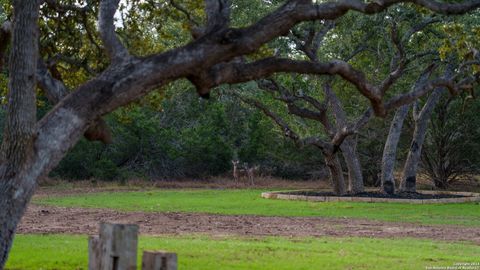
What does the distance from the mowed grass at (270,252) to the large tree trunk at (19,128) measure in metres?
2.57

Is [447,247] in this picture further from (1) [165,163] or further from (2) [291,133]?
(1) [165,163]

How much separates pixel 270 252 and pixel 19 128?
500cm

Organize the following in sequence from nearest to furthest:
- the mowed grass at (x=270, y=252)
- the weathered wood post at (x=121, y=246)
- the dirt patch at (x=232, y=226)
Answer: the weathered wood post at (x=121, y=246) → the mowed grass at (x=270, y=252) → the dirt patch at (x=232, y=226)

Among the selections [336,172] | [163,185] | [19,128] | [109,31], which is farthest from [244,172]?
[19,128]

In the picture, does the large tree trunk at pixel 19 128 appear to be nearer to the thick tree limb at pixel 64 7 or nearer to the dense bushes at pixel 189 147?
the thick tree limb at pixel 64 7

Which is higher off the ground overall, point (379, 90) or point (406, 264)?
point (379, 90)

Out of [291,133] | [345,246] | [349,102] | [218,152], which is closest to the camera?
[345,246]

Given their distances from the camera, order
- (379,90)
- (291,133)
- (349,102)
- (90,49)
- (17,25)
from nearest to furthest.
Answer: (17,25), (379,90), (90,49), (291,133), (349,102)

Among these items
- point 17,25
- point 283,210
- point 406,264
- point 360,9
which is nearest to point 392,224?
point 283,210

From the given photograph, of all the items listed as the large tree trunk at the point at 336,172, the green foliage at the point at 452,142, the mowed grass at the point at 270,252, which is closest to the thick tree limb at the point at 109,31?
the mowed grass at the point at 270,252

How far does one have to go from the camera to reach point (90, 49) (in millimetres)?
14758

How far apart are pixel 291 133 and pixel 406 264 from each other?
609 inches

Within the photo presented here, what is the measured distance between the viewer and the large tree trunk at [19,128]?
848 cm

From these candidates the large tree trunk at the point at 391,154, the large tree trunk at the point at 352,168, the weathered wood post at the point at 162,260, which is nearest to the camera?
the weathered wood post at the point at 162,260
